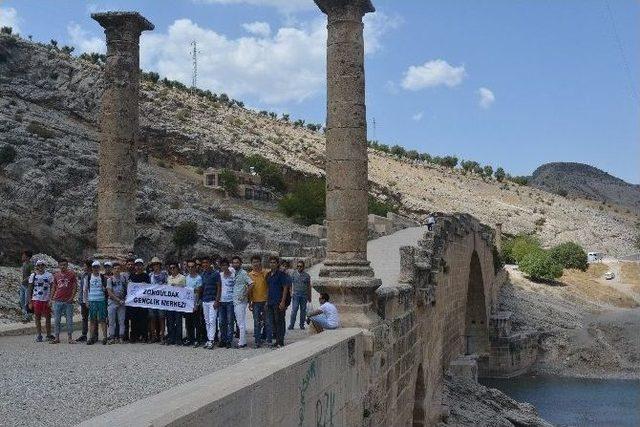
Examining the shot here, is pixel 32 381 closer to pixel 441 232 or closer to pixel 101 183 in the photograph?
pixel 101 183

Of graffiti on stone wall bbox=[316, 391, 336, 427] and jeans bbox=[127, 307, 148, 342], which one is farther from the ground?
jeans bbox=[127, 307, 148, 342]

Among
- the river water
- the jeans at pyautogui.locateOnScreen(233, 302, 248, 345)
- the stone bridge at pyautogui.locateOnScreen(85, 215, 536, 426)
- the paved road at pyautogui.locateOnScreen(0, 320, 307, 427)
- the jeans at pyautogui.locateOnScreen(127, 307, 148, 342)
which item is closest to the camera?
the stone bridge at pyautogui.locateOnScreen(85, 215, 536, 426)

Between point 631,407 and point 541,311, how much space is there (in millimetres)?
12765

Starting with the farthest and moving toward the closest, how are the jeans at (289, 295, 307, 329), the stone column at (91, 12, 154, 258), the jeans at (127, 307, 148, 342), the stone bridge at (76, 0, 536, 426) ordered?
the stone column at (91, 12, 154, 258) → the jeans at (289, 295, 307, 329) → the jeans at (127, 307, 148, 342) → the stone bridge at (76, 0, 536, 426)

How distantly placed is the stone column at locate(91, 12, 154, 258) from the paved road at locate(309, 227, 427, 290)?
17.2 ft

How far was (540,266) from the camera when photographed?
48062 mm

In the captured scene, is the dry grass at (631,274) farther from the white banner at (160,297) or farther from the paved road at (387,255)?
the white banner at (160,297)

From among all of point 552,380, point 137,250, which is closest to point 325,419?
point 137,250

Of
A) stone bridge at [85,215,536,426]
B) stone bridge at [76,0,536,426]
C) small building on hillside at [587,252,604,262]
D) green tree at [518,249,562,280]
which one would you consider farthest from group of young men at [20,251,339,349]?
small building on hillside at [587,252,604,262]

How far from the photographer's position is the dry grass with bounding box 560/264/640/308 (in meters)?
46.0

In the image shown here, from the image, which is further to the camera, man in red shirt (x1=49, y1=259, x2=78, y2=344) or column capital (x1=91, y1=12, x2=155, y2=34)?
column capital (x1=91, y1=12, x2=155, y2=34)

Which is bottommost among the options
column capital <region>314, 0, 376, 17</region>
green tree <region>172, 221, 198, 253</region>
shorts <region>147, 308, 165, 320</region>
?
shorts <region>147, 308, 165, 320</region>

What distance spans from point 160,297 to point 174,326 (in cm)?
46

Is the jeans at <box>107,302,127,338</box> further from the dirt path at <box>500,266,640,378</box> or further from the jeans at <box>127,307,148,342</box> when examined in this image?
the dirt path at <box>500,266,640,378</box>
